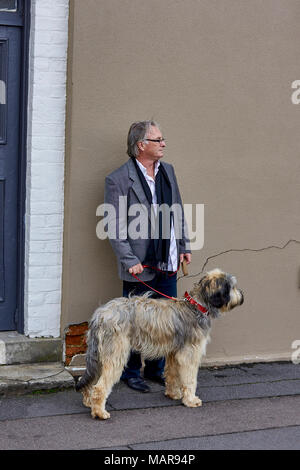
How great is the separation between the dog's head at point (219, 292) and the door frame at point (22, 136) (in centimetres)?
175

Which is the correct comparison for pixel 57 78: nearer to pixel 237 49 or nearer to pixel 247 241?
pixel 237 49

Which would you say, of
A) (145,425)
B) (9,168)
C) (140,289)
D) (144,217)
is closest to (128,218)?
(144,217)

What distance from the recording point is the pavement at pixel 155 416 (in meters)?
4.79

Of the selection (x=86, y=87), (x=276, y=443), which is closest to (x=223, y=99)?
(x=86, y=87)

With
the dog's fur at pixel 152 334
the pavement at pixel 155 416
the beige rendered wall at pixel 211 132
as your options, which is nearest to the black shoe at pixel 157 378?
the pavement at pixel 155 416

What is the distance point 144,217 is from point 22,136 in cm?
134

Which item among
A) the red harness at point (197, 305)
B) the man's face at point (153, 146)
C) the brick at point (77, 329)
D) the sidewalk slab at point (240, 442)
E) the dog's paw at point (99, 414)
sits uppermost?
the man's face at point (153, 146)

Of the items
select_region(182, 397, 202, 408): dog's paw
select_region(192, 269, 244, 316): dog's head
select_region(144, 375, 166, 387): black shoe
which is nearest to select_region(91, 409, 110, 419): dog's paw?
select_region(182, 397, 202, 408): dog's paw

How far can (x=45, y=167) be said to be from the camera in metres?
6.12

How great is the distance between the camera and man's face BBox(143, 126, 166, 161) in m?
5.84

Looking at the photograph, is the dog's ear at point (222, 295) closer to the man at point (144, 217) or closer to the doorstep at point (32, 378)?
the man at point (144, 217)

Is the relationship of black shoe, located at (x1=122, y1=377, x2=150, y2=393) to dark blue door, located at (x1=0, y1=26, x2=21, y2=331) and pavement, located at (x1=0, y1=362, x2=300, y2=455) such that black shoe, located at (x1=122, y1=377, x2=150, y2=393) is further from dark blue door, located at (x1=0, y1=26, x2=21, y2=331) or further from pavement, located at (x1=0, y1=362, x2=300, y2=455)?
dark blue door, located at (x1=0, y1=26, x2=21, y2=331)

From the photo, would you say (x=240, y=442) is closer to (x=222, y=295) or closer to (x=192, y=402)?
(x=192, y=402)

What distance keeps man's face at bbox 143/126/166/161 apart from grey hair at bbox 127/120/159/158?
43 mm
